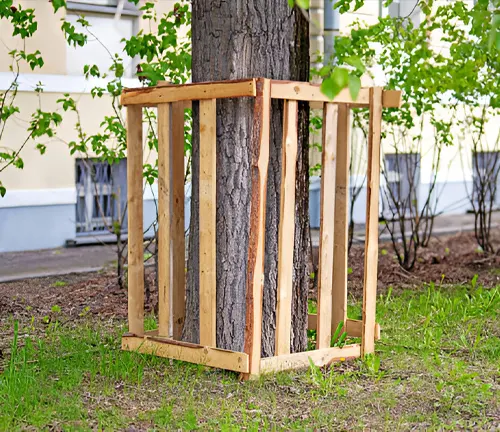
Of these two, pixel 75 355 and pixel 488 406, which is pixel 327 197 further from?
pixel 75 355

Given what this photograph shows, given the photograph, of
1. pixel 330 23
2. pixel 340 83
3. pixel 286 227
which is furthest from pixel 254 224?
pixel 330 23

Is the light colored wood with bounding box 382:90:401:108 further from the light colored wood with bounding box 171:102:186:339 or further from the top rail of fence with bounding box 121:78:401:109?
the light colored wood with bounding box 171:102:186:339

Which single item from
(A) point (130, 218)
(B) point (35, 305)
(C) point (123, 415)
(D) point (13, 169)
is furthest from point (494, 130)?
(C) point (123, 415)

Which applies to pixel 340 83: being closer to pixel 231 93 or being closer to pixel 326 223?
pixel 231 93

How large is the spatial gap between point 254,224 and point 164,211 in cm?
68

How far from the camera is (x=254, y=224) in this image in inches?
178

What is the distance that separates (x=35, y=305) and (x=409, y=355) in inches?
119

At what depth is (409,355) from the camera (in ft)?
17.5

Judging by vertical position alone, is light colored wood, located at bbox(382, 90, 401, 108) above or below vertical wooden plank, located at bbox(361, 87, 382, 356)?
above

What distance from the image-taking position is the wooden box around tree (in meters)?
4.54

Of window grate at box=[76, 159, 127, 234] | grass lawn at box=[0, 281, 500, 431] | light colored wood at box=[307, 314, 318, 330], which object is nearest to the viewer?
grass lawn at box=[0, 281, 500, 431]

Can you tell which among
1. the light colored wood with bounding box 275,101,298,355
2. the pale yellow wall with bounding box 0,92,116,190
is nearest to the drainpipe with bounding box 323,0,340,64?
the pale yellow wall with bounding box 0,92,116,190

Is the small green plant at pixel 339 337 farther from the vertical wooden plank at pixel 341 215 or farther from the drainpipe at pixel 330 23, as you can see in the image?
the drainpipe at pixel 330 23

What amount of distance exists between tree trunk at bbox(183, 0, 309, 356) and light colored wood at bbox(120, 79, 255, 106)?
18 cm
